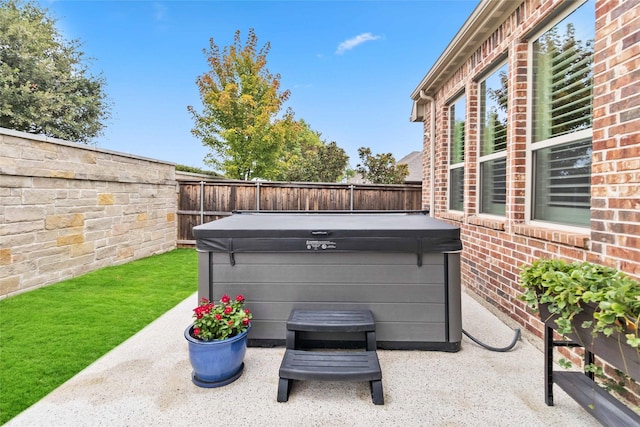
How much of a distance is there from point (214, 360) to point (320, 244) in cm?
113

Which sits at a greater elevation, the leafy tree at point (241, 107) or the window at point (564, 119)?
the leafy tree at point (241, 107)

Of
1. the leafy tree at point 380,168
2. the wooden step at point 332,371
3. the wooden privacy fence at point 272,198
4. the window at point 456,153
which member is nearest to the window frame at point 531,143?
the window at point 456,153

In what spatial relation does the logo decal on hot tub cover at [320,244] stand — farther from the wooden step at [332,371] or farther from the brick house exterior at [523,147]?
the brick house exterior at [523,147]

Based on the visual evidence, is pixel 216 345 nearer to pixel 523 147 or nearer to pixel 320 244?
pixel 320 244

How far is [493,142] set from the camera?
152 inches

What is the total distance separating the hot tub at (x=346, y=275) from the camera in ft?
8.43

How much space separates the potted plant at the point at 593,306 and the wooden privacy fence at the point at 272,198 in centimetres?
636

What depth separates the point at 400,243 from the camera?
8.39 feet

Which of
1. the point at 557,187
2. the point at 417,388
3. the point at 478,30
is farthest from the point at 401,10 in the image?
the point at 417,388

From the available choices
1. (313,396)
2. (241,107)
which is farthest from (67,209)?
(241,107)

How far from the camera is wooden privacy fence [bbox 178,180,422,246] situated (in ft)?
26.0

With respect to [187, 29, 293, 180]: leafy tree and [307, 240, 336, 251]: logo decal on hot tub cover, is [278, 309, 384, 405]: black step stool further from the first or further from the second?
[187, 29, 293, 180]: leafy tree

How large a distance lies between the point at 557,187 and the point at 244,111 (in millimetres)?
11425

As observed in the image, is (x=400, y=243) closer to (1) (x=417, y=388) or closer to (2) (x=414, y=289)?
(2) (x=414, y=289)
